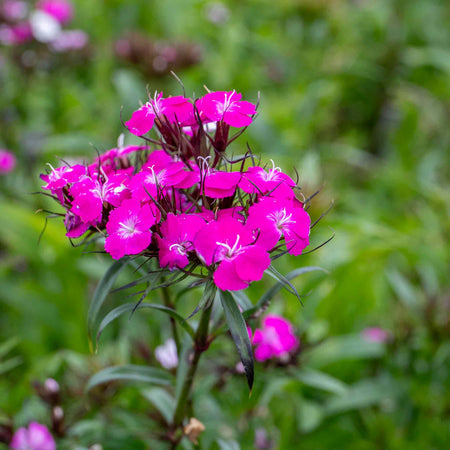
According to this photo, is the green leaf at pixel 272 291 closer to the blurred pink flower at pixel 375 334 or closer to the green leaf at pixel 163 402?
the green leaf at pixel 163 402

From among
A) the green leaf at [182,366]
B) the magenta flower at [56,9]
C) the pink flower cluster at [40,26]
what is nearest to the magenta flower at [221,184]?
the green leaf at [182,366]

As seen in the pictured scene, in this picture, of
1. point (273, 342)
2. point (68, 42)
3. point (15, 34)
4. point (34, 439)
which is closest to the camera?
point (34, 439)

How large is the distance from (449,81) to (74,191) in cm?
322

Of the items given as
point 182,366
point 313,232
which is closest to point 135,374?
point 182,366

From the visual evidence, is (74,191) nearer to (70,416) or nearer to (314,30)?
(70,416)

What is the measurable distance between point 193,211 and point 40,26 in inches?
79.6

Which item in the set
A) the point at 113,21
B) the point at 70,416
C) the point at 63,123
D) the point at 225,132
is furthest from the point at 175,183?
the point at 113,21

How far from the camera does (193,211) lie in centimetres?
74

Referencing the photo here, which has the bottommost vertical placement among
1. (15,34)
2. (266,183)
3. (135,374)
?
(135,374)

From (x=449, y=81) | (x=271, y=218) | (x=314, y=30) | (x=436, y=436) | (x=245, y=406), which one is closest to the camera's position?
(x=271, y=218)

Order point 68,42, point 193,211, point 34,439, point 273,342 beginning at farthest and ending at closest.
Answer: point 68,42 < point 273,342 < point 34,439 < point 193,211

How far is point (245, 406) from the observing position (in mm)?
1230

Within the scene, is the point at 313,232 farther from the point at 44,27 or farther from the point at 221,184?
the point at 44,27

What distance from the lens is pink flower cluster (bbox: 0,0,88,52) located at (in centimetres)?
223
